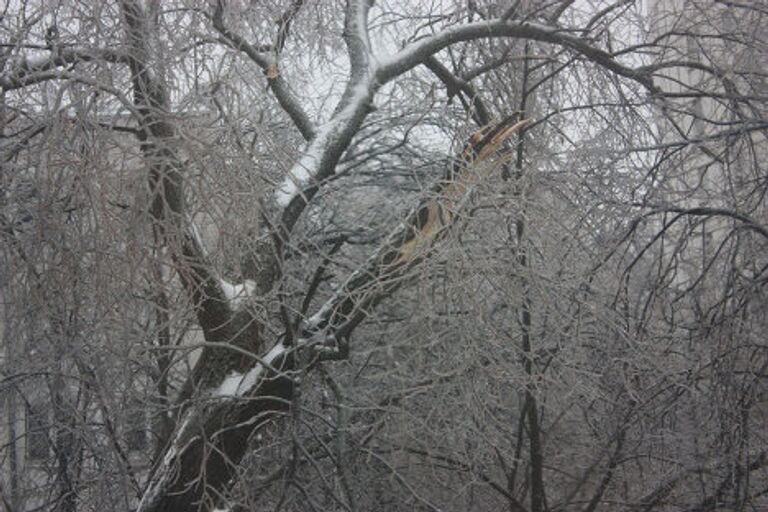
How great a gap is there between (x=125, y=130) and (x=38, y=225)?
687 mm

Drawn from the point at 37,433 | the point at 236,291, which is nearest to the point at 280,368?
the point at 236,291

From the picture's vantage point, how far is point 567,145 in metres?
8.94

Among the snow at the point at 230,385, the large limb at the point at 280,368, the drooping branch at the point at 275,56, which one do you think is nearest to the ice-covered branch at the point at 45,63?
the drooping branch at the point at 275,56

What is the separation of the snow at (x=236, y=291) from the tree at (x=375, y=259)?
3 cm

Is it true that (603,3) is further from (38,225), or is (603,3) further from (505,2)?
(38,225)

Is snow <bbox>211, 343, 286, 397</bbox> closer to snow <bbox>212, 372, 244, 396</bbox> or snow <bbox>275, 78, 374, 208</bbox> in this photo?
snow <bbox>212, 372, 244, 396</bbox>

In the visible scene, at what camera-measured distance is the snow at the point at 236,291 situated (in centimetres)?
634

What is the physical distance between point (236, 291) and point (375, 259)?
95 cm

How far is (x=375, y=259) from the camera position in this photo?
6641mm

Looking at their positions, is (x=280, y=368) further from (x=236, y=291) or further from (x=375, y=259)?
(x=375, y=259)

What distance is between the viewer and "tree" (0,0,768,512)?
539 centimetres

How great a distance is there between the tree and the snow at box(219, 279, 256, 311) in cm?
3

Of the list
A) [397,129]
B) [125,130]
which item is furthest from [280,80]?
[125,130]

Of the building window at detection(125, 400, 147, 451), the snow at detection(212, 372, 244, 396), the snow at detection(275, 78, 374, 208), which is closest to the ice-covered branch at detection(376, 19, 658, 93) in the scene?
the snow at detection(275, 78, 374, 208)
